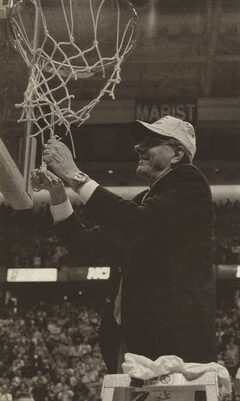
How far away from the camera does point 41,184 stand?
82.8 inches

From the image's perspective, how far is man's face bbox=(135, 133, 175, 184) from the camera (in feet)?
6.70

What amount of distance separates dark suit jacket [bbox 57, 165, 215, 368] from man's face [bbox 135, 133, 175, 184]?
0.09 m

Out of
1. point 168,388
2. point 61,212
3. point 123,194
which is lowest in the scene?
point 123,194

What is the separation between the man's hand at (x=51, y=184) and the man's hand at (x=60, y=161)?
0.08 ft

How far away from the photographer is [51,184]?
206 cm

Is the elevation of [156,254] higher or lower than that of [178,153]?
lower

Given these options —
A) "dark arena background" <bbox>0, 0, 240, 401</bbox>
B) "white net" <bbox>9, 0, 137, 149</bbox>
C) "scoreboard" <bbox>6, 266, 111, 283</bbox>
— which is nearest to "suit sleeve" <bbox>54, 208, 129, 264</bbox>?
"white net" <bbox>9, 0, 137, 149</bbox>

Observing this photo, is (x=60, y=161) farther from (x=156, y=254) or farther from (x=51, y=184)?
(x=156, y=254)

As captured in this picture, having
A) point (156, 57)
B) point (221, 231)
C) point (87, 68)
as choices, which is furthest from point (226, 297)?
point (87, 68)

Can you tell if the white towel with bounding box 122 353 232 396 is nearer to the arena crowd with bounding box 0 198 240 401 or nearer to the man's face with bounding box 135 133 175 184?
the man's face with bounding box 135 133 175 184

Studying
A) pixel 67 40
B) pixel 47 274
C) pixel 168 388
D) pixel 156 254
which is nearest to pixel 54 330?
pixel 47 274

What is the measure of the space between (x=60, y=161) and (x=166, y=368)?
2.22 ft

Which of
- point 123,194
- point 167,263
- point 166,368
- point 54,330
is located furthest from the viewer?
point 123,194

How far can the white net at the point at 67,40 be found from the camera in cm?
267
